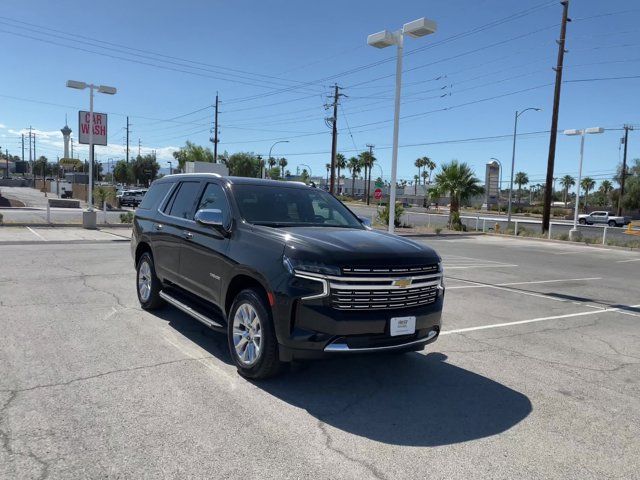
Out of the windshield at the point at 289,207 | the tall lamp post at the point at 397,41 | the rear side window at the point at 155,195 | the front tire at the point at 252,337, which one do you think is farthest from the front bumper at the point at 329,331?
the tall lamp post at the point at 397,41

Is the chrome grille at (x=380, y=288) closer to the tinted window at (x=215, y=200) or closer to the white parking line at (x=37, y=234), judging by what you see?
the tinted window at (x=215, y=200)

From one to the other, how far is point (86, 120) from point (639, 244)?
30475mm

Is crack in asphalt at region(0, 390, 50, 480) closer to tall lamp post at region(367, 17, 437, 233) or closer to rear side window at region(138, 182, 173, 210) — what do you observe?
rear side window at region(138, 182, 173, 210)

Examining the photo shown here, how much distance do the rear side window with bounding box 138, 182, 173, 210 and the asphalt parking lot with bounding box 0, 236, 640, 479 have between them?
1.51 meters

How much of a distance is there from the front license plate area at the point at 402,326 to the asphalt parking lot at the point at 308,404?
60 cm

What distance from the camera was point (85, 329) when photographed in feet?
20.2

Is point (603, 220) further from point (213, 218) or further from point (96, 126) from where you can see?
point (213, 218)

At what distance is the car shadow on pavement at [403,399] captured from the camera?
3.86 m

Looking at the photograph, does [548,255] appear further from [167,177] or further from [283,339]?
[283,339]

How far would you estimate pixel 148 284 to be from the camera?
7102 mm

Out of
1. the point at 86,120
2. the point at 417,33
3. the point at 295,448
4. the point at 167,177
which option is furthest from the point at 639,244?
the point at 86,120

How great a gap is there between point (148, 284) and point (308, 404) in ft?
12.3

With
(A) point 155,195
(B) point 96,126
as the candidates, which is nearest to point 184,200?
(A) point 155,195

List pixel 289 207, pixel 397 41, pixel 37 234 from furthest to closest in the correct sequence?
1. pixel 37 234
2. pixel 397 41
3. pixel 289 207
